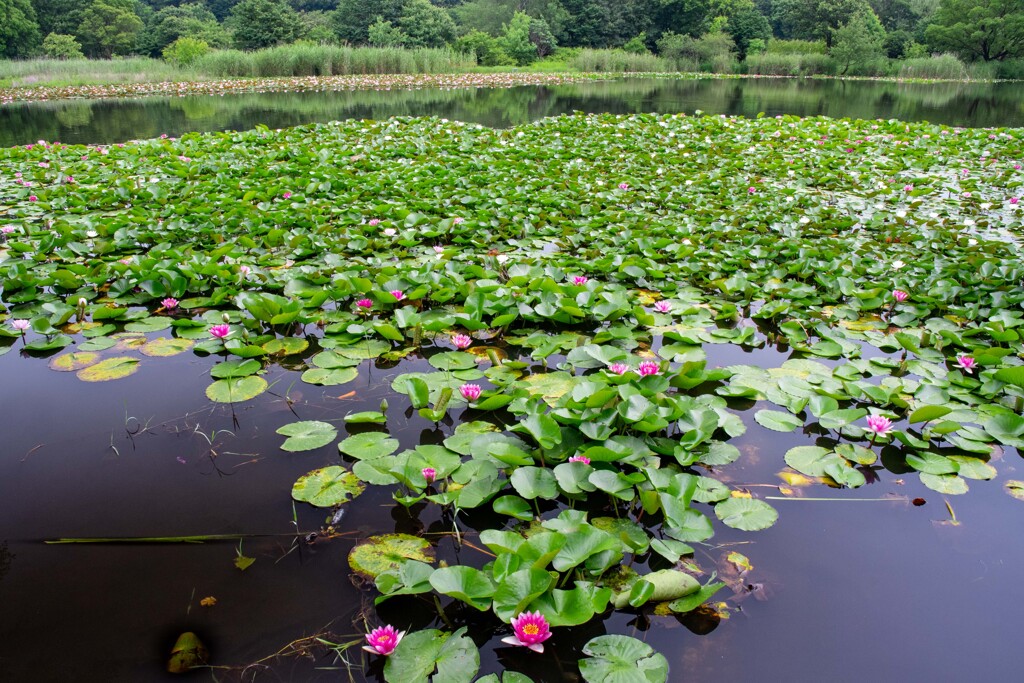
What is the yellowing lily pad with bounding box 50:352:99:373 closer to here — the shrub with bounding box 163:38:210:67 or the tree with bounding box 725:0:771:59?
the shrub with bounding box 163:38:210:67

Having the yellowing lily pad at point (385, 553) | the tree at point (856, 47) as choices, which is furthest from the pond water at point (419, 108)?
the tree at point (856, 47)

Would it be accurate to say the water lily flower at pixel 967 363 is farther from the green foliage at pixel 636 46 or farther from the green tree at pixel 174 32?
the green tree at pixel 174 32

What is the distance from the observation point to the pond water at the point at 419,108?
30.1 ft

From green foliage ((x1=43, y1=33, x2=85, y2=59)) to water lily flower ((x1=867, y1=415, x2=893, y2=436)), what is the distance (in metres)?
40.5

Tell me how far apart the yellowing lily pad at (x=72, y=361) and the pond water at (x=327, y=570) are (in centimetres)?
30

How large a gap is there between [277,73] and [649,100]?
1438 cm

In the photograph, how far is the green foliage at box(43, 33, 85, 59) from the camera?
30609mm

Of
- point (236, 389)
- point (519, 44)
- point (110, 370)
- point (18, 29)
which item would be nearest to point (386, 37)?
point (519, 44)

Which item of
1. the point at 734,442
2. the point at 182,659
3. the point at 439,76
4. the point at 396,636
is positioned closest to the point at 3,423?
the point at 182,659

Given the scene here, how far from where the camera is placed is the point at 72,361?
6.90ft

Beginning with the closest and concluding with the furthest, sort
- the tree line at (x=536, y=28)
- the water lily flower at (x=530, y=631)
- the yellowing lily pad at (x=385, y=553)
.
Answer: the water lily flower at (x=530, y=631) < the yellowing lily pad at (x=385, y=553) < the tree line at (x=536, y=28)

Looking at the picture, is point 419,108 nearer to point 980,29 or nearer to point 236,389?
point 236,389

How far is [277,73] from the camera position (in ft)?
69.3

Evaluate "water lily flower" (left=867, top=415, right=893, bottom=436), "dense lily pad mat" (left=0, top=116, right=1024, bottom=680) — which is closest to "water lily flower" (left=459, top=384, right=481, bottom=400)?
"dense lily pad mat" (left=0, top=116, right=1024, bottom=680)
